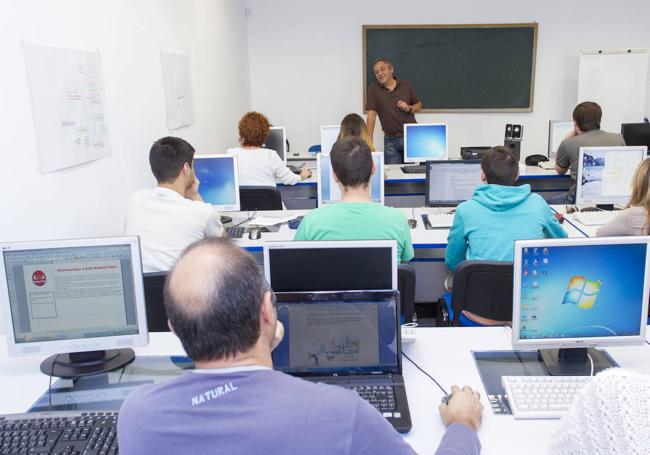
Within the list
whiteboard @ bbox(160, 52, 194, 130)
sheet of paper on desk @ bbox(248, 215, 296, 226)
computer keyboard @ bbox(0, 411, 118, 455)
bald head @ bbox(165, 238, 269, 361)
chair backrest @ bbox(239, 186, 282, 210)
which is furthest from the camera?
chair backrest @ bbox(239, 186, 282, 210)

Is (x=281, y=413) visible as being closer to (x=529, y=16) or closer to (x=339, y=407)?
(x=339, y=407)

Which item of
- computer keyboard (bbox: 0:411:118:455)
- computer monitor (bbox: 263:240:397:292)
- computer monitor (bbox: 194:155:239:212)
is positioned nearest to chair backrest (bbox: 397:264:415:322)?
computer monitor (bbox: 263:240:397:292)

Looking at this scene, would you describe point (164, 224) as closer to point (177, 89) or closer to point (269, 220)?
point (269, 220)

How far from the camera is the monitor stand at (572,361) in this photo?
1733 millimetres

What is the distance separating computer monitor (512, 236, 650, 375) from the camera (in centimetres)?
166

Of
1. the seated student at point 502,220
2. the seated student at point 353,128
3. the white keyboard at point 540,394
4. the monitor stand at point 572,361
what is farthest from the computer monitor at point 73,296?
the seated student at point 353,128

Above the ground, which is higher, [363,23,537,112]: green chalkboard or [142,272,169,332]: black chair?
[363,23,537,112]: green chalkboard

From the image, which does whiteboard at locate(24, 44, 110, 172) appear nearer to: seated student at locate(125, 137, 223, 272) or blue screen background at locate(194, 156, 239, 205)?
seated student at locate(125, 137, 223, 272)

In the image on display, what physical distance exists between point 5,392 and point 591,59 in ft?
23.2

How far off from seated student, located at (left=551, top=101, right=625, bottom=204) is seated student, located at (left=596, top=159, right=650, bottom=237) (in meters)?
1.86

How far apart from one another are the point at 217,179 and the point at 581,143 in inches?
117

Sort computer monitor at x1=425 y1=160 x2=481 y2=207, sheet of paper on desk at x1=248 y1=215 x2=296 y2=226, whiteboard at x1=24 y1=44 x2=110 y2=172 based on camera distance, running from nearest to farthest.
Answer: whiteboard at x1=24 y1=44 x2=110 y2=172
sheet of paper on desk at x1=248 y1=215 x2=296 y2=226
computer monitor at x1=425 y1=160 x2=481 y2=207

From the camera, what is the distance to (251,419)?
3.06 ft

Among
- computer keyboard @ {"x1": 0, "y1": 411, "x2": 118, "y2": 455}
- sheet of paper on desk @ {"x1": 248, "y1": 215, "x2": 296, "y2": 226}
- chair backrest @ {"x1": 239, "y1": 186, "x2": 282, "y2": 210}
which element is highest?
chair backrest @ {"x1": 239, "y1": 186, "x2": 282, "y2": 210}
